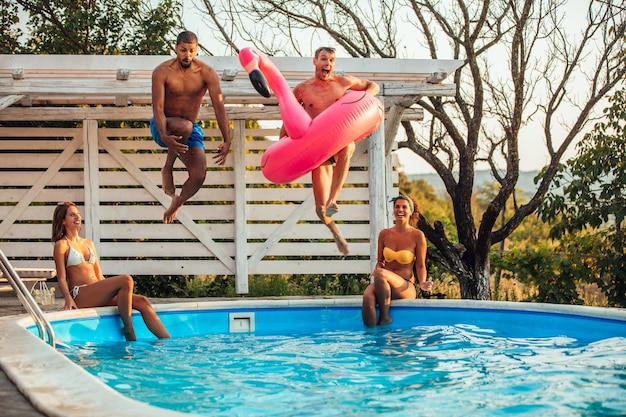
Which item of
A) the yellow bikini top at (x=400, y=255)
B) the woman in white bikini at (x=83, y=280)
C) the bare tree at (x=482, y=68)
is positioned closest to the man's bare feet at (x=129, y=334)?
the woman in white bikini at (x=83, y=280)

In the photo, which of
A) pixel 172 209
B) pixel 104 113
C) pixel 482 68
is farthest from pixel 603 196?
pixel 172 209

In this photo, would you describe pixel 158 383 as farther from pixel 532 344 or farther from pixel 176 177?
pixel 176 177

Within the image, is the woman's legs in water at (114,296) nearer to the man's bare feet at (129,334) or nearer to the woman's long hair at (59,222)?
the man's bare feet at (129,334)

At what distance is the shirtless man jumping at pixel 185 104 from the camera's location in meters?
5.68

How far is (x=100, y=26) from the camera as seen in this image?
526 inches

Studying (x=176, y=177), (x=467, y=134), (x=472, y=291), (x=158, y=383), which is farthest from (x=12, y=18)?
(x=158, y=383)

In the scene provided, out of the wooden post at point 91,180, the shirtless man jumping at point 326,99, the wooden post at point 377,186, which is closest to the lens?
the shirtless man jumping at point 326,99

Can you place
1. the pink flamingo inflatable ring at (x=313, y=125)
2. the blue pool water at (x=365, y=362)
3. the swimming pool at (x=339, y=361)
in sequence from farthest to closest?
the pink flamingo inflatable ring at (x=313, y=125), the blue pool water at (x=365, y=362), the swimming pool at (x=339, y=361)

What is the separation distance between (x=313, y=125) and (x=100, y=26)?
8704 millimetres

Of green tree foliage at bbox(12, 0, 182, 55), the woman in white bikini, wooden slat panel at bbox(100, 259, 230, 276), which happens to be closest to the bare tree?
green tree foliage at bbox(12, 0, 182, 55)

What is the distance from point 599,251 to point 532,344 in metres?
6.11

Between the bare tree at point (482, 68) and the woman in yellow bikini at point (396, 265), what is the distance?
474cm

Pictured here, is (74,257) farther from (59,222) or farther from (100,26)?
(100,26)

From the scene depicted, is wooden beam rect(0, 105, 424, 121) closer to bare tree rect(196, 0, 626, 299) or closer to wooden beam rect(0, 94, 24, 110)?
wooden beam rect(0, 94, 24, 110)
